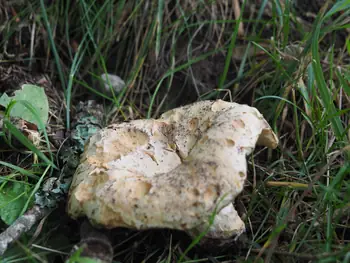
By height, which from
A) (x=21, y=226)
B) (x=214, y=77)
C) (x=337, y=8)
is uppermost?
(x=337, y=8)

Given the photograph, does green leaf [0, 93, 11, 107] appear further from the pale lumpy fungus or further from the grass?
the pale lumpy fungus

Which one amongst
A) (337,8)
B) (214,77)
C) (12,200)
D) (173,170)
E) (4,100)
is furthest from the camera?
(214,77)

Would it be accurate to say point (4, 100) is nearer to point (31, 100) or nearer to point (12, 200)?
point (31, 100)

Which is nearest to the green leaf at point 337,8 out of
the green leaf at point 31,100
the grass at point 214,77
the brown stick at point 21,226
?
the grass at point 214,77

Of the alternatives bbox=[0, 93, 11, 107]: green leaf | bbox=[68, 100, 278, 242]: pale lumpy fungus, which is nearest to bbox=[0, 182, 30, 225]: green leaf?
bbox=[68, 100, 278, 242]: pale lumpy fungus

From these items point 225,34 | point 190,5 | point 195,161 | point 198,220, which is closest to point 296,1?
point 225,34

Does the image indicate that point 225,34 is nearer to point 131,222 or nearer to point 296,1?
point 296,1

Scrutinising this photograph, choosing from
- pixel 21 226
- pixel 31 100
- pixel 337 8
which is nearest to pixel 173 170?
pixel 21 226
